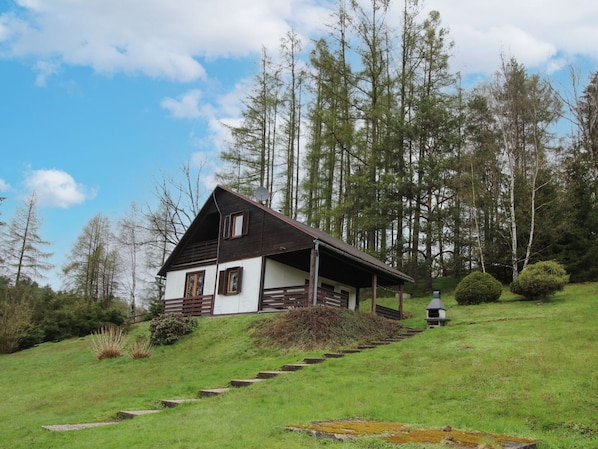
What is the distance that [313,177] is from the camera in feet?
108

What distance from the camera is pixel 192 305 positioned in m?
Result: 22.1

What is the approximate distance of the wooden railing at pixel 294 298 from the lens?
59.1ft

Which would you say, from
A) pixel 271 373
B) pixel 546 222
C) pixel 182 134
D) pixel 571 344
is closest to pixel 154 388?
pixel 271 373

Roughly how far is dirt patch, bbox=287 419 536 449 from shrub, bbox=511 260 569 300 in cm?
1529

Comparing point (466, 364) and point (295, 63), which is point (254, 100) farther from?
point (466, 364)

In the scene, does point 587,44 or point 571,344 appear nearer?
point 571,344

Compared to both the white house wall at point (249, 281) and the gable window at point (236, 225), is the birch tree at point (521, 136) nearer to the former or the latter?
the white house wall at point (249, 281)

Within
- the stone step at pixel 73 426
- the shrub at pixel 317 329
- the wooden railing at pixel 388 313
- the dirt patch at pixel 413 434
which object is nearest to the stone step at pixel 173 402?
the stone step at pixel 73 426

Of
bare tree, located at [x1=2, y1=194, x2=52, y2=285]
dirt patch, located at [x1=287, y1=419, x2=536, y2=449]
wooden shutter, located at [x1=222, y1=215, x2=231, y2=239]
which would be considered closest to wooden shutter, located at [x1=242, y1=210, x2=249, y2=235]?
wooden shutter, located at [x1=222, y1=215, x2=231, y2=239]

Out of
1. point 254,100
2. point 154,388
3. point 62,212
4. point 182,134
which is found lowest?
Result: point 154,388

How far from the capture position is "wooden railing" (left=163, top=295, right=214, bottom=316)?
21.5 meters

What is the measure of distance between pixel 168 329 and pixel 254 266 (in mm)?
4341

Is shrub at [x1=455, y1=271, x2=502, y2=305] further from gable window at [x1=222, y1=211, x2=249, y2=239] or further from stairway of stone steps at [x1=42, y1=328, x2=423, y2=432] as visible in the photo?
gable window at [x1=222, y1=211, x2=249, y2=239]

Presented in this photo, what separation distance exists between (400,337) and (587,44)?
20.4 m
